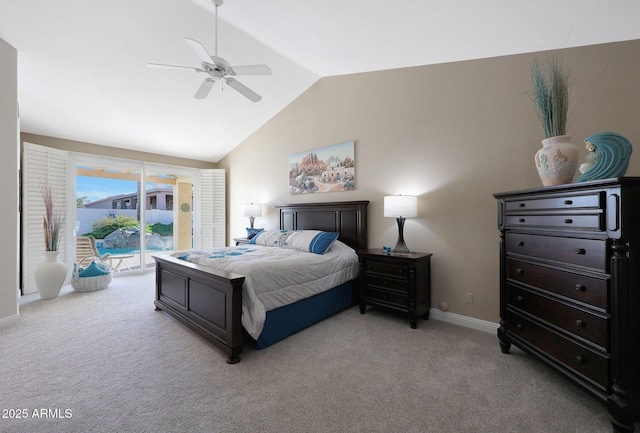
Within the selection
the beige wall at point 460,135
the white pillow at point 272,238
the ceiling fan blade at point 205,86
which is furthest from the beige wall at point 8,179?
the beige wall at point 460,135

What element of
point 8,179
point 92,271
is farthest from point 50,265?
Result: point 8,179

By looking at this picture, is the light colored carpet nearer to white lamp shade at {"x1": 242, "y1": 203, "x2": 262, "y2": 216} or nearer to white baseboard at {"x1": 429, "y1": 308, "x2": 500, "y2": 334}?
white baseboard at {"x1": 429, "y1": 308, "x2": 500, "y2": 334}

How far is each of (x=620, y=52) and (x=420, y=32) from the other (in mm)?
1633

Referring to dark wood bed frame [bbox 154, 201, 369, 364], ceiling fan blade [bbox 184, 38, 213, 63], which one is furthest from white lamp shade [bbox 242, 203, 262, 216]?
ceiling fan blade [bbox 184, 38, 213, 63]

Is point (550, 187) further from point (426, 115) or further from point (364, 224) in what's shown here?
point (364, 224)

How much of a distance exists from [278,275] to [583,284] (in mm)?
2186

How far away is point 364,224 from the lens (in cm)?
374

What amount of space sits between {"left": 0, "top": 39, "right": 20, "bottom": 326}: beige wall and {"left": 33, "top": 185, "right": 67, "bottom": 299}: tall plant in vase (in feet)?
3.15

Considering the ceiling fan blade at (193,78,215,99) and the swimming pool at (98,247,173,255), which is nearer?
the ceiling fan blade at (193,78,215,99)

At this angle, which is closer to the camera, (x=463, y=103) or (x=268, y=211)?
(x=463, y=103)

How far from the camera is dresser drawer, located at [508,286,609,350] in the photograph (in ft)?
5.04

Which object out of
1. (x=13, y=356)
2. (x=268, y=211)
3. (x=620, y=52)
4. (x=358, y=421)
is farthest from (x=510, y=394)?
(x=268, y=211)

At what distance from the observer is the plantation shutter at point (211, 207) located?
20.3ft

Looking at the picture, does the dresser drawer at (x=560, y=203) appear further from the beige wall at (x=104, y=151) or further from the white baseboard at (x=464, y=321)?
the beige wall at (x=104, y=151)
